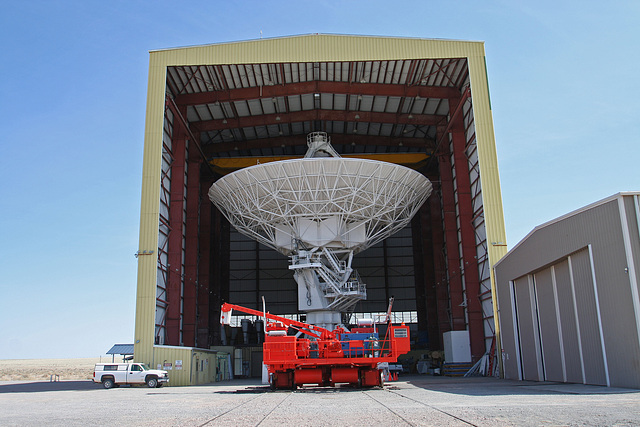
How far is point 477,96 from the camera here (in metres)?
35.3

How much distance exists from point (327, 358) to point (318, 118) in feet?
81.5

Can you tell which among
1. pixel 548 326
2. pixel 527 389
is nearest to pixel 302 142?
pixel 548 326

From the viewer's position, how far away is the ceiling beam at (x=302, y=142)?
48.6 metres

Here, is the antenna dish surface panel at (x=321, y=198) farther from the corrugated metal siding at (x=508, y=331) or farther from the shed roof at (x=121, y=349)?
the shed roof at (x=121, y=349)

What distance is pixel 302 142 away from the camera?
49.7m

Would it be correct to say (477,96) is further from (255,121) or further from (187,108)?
(187,108)

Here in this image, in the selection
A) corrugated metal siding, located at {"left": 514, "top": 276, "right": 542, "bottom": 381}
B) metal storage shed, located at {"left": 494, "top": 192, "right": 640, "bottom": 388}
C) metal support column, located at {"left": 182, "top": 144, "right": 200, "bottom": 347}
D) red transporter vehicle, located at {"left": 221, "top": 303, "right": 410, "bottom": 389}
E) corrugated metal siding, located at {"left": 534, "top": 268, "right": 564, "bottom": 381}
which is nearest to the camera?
metal storage shed, located at {"left": 494, "top": 192, "right": 640, "bottom": 388}

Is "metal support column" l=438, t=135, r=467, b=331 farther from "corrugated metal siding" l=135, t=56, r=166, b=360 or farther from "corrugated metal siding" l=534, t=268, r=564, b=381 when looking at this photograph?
"corrugated metal siding" l=135, t=56, r=166, b=360

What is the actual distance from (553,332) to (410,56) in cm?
1949

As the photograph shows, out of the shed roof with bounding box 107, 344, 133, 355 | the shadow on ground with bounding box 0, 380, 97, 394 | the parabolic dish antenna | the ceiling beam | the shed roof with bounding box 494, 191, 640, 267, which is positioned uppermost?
the ceiling beam

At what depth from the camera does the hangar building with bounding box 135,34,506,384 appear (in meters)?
34.5

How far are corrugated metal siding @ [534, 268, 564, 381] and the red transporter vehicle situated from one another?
634 cm

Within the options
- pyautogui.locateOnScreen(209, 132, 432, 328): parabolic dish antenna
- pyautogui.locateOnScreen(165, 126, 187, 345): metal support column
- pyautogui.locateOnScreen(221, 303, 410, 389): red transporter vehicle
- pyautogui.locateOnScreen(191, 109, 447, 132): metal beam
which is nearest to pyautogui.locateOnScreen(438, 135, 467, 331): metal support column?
pyautogui.locateOnScreen(191, 109, 447, 132): metal beam

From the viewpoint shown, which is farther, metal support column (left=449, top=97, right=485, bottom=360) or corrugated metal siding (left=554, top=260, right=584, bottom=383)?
metal support column (left=449, top=97, right=485, bottom=360)
